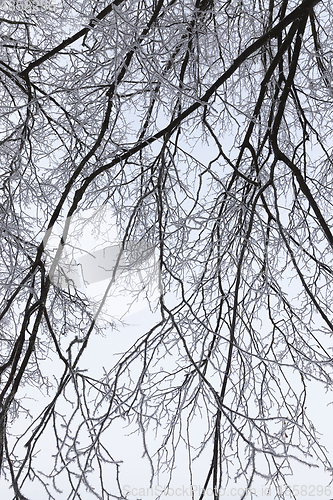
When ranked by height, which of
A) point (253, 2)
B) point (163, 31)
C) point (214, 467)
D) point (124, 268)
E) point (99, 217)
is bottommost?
point (214, 467)

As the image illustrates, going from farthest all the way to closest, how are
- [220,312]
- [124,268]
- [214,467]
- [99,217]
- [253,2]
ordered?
[253,2] → [99,217] → [220,312] → [124,268] → [214,467]

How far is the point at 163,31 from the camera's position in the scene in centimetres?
193

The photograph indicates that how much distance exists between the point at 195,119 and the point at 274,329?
107 centimetres

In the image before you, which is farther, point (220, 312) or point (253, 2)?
point (253, 2)

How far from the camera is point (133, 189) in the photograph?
2.31 meters

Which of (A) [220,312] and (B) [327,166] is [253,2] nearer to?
(B) [327,166]

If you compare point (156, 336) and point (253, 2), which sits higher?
point (253, 2)

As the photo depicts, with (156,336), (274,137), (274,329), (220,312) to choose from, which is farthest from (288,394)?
(274,137)

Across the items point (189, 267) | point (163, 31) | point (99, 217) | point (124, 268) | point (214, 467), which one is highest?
point (163, 31)

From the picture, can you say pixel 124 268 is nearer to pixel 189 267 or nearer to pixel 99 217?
pixel 189 267

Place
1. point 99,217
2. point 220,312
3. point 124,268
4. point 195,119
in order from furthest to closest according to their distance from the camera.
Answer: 1. point 195,119
2. point 99,217
3. point 220,312
4. point 124,268

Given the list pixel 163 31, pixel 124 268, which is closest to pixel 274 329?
pixel 124 268

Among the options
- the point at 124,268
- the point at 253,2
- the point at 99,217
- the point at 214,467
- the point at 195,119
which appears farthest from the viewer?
the point at 253,2

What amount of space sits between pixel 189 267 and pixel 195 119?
0.87 metres
